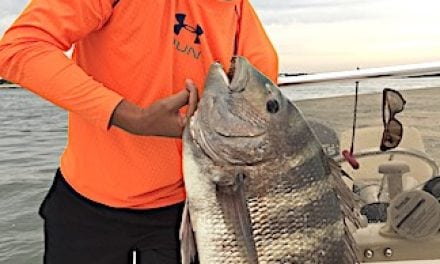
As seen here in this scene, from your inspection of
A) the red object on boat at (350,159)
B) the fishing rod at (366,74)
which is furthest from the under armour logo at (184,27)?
the red object on boat at (350,159)

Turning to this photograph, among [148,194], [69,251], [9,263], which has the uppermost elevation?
[148,194]

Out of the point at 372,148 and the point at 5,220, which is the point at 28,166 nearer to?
the point at 5,220

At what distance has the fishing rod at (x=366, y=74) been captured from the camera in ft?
11.9

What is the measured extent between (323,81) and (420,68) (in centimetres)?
47

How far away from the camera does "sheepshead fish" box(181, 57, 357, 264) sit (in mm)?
1942

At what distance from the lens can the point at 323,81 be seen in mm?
3766

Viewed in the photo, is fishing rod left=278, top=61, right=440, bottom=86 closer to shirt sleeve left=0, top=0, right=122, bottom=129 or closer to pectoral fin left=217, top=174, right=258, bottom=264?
shirt sleeve left=0, top=0, right=122, bottom=129

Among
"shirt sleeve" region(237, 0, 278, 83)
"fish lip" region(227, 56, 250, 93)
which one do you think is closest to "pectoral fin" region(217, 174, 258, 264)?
"fish lip" region(227, 56, 250, 93)

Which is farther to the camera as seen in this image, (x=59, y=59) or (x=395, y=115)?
(x=395, y=115)

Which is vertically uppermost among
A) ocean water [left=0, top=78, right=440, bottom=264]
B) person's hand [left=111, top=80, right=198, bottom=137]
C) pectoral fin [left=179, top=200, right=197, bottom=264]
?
person's hand [left=111, top=80, right=198, bottom=137]

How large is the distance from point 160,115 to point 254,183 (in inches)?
13.6

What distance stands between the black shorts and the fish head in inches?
29.1

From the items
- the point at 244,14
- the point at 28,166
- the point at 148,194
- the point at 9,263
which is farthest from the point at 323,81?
the point at 28,166

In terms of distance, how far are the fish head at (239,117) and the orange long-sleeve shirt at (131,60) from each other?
43 cm
